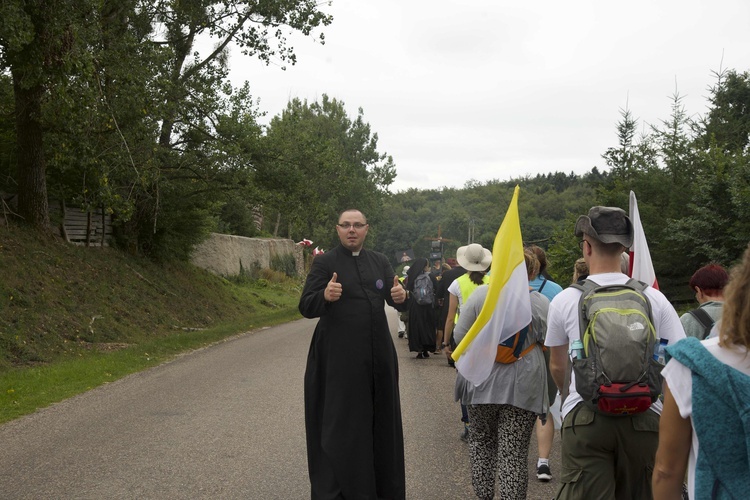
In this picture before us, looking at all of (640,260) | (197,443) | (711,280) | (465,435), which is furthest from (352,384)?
(465,435)

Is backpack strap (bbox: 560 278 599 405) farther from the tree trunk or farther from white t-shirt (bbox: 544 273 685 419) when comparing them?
the tree trunk

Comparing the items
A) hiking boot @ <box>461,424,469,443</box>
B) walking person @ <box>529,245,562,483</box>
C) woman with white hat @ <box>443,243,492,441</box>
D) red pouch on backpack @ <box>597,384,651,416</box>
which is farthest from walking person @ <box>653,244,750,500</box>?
hiking boot @ <box>461,424,469,443</box>

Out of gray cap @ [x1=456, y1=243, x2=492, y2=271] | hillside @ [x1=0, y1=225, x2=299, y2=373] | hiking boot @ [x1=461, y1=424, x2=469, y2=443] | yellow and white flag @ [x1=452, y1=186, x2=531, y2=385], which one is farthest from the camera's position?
hillside @ [x1=0, y1=225, x2=299, y2=373]

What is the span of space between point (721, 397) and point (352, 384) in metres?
3.53

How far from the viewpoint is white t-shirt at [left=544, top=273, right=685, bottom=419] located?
388cm

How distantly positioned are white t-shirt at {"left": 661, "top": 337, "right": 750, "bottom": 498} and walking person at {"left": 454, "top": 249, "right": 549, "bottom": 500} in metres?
2.93

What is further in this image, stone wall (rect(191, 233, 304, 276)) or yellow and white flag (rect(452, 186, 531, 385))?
stone wall (rect(191, 233, 304, 276))

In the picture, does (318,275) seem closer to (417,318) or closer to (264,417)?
(264,417)

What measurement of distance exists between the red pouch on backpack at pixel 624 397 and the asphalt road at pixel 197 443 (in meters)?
2.67

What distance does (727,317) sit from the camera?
228 cm

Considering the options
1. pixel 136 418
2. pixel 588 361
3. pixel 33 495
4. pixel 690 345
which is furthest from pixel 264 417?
pixel 690 345

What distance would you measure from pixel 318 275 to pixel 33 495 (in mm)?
2550

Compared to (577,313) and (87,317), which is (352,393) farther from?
(87,317)

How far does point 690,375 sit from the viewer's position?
2330 mm
